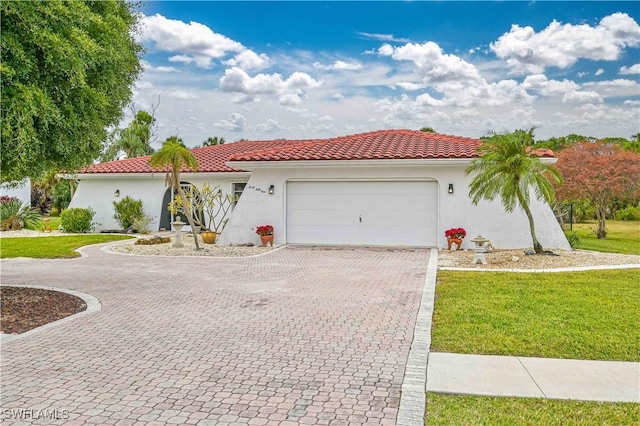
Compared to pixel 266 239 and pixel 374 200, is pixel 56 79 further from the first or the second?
pixel 374 200

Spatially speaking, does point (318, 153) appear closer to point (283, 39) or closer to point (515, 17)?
point (283, 39)

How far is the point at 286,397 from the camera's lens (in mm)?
4609

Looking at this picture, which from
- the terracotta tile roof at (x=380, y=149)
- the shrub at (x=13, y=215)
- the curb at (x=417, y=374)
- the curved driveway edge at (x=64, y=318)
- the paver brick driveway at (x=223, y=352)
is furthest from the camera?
the shrub at (x=13, y=215)

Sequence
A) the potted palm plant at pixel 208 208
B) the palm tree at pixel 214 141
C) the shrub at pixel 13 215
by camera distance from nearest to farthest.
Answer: the potted palm plant at pixel 208 208 < the shrub at pixel 13 215 < the palm tree at pixel 214 141

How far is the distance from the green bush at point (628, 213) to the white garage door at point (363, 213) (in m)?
25.6

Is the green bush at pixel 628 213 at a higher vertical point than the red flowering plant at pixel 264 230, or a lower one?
higher

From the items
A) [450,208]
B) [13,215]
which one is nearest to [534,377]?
[450,208]

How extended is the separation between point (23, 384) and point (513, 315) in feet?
21.3

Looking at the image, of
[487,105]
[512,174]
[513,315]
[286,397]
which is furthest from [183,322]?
[487,105]

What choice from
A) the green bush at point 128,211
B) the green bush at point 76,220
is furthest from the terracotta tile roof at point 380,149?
the green bush at point 76,220

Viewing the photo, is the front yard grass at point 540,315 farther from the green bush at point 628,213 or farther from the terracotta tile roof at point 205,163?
the green bush at point 628,213

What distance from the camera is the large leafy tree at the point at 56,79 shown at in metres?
6.48

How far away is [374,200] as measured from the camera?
1697 cm

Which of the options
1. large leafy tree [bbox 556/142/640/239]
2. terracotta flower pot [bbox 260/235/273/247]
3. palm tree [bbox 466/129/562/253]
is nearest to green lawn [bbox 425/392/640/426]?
palm tree [bbox 466/129/562/253]
